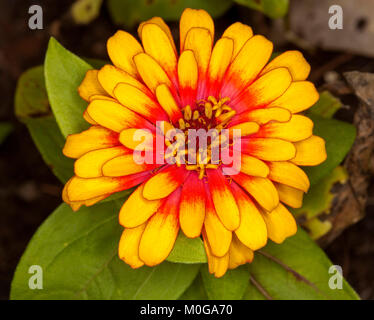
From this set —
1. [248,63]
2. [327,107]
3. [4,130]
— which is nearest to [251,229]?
[248,63]

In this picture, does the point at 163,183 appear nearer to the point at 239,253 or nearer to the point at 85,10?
the point at 239,253

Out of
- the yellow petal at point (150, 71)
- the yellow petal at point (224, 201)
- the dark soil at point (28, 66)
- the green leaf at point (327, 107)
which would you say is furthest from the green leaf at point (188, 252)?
the dark soil at point (28, 66)

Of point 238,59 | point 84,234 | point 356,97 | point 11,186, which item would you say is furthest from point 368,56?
point 11,186

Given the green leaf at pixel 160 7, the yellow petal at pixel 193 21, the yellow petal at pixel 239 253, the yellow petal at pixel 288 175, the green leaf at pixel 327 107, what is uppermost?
the green leaf at pixel 160 7

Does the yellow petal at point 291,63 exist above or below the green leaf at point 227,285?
above

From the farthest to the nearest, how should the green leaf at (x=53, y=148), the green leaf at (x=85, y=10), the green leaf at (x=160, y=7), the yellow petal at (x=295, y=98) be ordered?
Answer: the green leaf at (x=85, y=10) < the green leaf at (x=160, y=7) < the green leaf at (x=53, y=148) < the yellow petal at (x=295, y=98)

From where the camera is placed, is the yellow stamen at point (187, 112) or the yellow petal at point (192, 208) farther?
the yellow stamen at point (187, 112)

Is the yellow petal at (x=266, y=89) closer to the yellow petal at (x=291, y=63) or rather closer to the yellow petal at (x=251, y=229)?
the yellow petal at (x=291, y=63)
